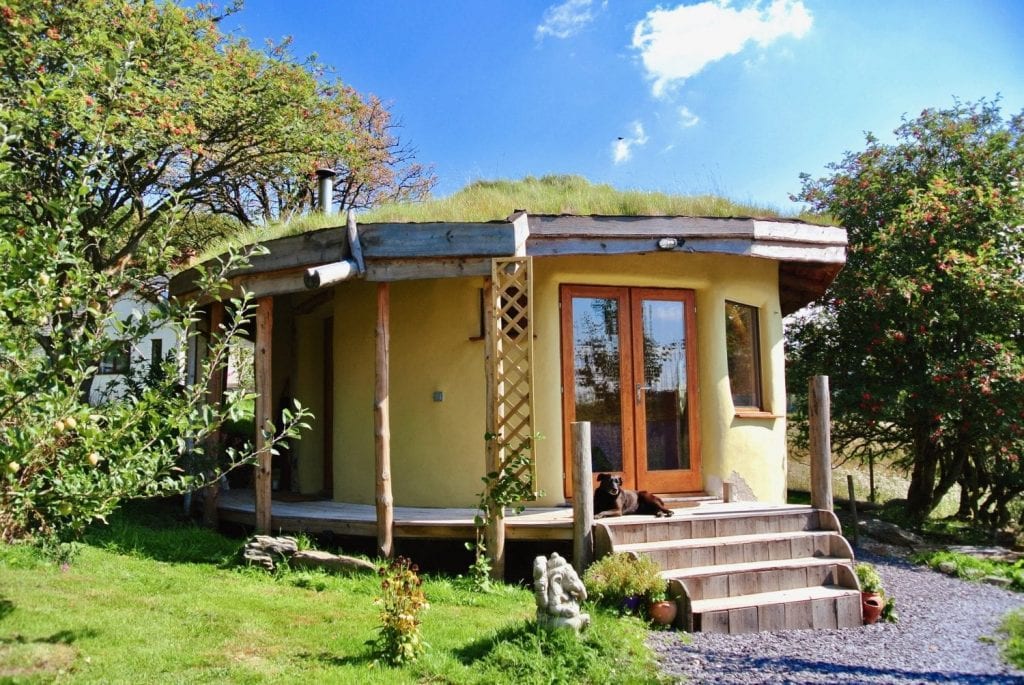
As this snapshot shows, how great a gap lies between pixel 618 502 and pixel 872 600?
2135 millimetres

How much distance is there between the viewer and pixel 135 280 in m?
3.56

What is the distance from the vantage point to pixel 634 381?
770cm

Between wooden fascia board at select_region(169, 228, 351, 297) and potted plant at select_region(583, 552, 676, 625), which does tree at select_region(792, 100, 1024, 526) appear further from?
wooden fascia board at select_region(169, 228, 351, 297)

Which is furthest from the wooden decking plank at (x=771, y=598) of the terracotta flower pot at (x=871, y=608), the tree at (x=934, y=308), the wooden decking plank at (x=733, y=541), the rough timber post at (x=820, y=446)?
the tree at (x=934, y=308)

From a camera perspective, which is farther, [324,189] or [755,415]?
[324,189]

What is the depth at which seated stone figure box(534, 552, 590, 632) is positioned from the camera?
4449 mm

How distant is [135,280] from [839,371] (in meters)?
9.63

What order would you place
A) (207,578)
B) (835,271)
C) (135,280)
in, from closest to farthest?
(135,280) < (207,578) < (835,271)

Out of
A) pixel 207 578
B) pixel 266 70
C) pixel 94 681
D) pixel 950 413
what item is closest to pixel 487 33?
pixel 266 70

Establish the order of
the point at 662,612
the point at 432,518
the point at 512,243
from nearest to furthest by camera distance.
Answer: the point at 662,612 < the point at 512,243 < the point at 432,518

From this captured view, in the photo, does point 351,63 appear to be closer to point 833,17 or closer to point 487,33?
point 487,33

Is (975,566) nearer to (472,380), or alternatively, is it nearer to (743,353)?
(743,353)

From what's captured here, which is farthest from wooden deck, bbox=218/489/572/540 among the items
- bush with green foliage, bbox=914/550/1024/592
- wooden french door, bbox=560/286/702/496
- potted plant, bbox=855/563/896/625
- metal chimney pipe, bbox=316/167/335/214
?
bush with green foliage, bbox=914/550/1024/592

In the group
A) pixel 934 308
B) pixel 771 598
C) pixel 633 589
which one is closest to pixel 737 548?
pixel 771 598
